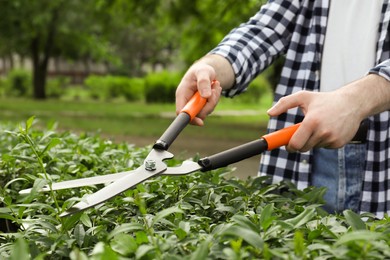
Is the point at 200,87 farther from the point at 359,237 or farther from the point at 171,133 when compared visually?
the point at 359,237

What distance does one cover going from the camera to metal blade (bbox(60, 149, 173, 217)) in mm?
1533

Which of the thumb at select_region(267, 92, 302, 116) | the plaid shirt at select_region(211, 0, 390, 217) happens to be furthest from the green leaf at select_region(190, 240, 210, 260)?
the plaid shirt at select_region(211, 0, 390, 217)

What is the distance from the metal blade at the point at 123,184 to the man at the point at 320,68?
13.3 inches

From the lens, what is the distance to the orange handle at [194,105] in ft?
6.81

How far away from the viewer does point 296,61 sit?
278 centimetres

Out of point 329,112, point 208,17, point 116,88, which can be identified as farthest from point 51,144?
point 116,88

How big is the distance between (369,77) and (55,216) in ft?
3.33

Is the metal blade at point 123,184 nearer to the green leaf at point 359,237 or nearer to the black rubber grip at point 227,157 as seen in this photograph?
the black rubber grip at point 227,157

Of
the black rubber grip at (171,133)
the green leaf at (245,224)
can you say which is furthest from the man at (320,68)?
the green leaf at (245,224)

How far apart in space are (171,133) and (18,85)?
34.2 m

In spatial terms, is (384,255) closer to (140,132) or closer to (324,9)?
(324,9)

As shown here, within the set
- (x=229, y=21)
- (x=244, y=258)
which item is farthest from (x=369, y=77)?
(x=229, y=21)

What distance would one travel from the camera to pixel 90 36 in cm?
3141

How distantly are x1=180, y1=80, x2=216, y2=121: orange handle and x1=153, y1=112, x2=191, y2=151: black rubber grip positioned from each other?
0.08 ft
